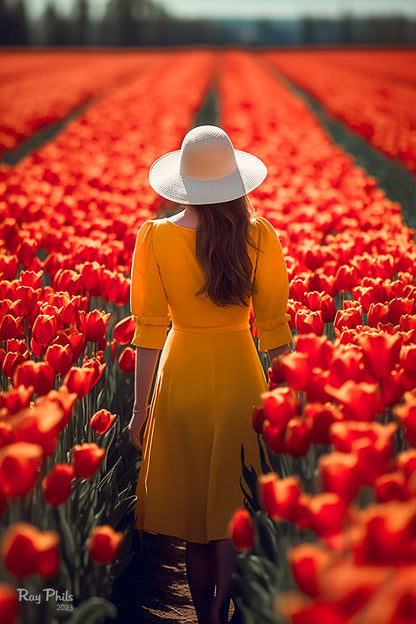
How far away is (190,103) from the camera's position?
19.5 metres

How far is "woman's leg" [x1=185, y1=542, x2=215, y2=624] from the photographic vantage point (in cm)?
257

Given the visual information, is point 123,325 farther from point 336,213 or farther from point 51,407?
point 336,213

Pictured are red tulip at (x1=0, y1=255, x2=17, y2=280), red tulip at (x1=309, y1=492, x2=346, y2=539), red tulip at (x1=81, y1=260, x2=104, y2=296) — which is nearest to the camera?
red tulip at (x1=309, y1=492, x2=346, y2=539)

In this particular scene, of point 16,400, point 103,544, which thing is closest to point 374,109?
point 16,400

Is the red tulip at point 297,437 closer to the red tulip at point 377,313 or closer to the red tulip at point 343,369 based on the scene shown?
the red tulip at point 343,369

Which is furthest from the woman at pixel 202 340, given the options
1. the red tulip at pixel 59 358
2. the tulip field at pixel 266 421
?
the red tulip at pixel 59 358

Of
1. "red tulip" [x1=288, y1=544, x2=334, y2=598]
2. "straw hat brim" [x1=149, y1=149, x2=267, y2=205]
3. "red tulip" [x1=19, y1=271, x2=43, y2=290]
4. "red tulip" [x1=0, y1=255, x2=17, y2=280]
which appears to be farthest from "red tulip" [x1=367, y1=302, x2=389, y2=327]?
"red tulip" [x1=0, y1=255, x2=17, y2=280]

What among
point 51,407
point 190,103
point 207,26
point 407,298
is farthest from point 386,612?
point 207,26

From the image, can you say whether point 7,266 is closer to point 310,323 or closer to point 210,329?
point 210,329

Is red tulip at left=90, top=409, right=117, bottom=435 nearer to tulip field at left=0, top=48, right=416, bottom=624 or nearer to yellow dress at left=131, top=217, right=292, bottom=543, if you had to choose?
tulip field at left=0, top=48, right=416, bottom=624

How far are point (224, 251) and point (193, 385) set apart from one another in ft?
1.57

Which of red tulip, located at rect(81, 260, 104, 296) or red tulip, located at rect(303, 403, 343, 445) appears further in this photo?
red tulip, located at rect(81, 260, 104, 296)

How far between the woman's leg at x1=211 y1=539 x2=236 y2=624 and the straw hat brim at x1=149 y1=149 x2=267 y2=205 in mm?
1150

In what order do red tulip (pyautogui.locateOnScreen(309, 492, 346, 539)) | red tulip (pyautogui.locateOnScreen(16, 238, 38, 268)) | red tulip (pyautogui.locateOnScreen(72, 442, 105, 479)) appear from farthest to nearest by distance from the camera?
red tulip (pyautogui.locateOnScreen(16, 238, 38, 268)) → red tulip (pyautogui.locateOnScreen(72, 442, 105, 479)) → red tulip (pyautogui.locateOnScreen(309, 492, 346, 539))
